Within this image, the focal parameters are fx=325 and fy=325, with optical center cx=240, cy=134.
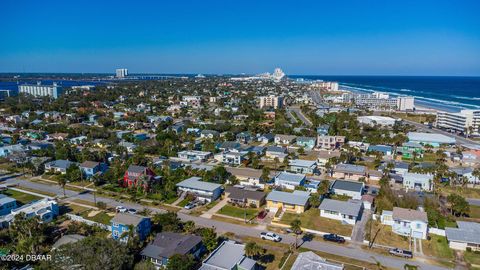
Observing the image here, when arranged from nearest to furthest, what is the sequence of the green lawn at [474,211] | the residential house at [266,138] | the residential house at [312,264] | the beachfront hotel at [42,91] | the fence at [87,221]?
1. the residential house at [312,264]
2. the fence at [87,221]
3. the green lawn at [474,211]
4. the residential house at [266,138]
5. the beachfront hotel at [42,91]

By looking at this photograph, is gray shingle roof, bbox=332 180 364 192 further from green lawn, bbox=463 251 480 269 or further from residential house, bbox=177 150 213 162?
residential house, bbox=177 150 213 162

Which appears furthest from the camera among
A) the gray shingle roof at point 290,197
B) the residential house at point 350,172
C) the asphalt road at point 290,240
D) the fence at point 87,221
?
the residential house at point 350,172

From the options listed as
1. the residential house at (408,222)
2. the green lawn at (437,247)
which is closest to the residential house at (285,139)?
the residential house at (408,222)

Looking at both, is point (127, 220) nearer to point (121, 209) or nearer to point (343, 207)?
point (121, 209)

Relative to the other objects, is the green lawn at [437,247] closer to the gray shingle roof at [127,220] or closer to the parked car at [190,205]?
the parked car at [190,205]

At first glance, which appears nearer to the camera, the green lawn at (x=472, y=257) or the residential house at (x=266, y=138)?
the green lawn at (x=472, y=257)

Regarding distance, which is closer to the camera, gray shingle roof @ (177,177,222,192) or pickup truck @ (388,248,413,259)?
pickup truck @ (388,248,413,259)

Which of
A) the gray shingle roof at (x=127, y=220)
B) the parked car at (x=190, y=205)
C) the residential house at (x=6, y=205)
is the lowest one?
the parked car at (x=190, y=205)

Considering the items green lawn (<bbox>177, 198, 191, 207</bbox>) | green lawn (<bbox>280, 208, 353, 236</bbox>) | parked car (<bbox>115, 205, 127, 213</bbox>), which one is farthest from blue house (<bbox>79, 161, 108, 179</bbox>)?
green lawn (<bbox>280, 208, 353, 236</bbox>)
